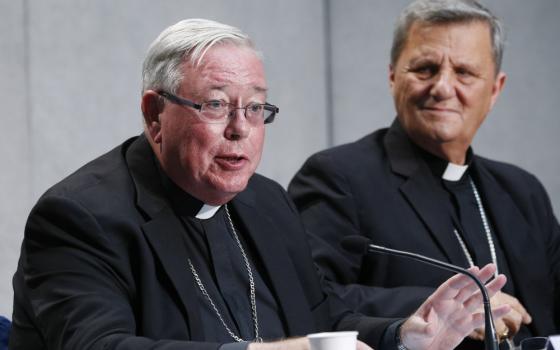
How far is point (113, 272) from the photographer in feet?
7.83

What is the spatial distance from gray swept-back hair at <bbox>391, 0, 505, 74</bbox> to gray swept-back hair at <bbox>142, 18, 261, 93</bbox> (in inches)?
49.5

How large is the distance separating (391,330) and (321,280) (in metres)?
0.43

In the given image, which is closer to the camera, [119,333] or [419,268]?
[119,333]

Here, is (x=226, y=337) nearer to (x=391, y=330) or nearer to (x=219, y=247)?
(x=219, y=247)

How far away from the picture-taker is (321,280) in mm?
3014

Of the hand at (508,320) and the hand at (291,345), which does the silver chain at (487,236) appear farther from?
the hand at (291,345)

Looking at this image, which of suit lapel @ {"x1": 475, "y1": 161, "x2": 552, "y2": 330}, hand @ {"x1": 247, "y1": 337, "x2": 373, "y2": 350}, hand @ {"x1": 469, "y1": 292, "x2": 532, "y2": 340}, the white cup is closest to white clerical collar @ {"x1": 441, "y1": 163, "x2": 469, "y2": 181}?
suit lapel @ {"x1": 475, "y1": 161, "x2": 552, "y2": 330}

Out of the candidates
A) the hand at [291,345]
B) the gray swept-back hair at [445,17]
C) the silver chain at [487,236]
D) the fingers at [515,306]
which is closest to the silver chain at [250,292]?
the hand at [291,345]

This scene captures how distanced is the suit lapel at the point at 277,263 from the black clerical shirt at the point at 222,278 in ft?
0.12

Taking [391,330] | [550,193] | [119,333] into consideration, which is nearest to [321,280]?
[391,330]

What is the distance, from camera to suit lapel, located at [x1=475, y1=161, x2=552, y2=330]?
3.60m

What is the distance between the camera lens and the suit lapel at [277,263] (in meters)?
2.71

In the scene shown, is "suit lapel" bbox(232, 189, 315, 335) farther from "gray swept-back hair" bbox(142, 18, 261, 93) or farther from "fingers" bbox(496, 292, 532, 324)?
"fingers" bbox(496, 292, 532, 324)

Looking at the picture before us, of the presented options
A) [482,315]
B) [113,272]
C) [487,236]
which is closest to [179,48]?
[113,272]
